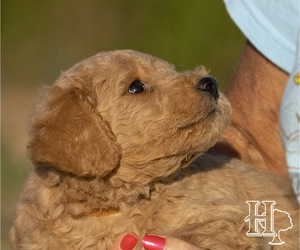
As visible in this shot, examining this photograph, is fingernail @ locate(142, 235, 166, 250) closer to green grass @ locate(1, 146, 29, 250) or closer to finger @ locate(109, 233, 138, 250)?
Result: finger @ locate(109, 233, 138, 250)

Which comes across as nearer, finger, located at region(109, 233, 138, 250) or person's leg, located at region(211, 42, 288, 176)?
finger, located at region(109, 233, 138, 250)

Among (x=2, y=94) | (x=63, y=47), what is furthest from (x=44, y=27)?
(x=2, y=94)

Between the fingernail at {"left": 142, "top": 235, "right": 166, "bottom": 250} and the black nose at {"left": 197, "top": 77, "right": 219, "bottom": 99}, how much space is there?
0.94 metres

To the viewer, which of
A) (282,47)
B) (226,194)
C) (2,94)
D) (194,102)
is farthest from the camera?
(2,94)

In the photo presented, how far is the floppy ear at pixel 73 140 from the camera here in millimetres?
4164

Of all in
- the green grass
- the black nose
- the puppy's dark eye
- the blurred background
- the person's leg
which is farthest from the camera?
the blurred background

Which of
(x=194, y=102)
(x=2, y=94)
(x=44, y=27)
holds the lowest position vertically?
(x=2, y=94)

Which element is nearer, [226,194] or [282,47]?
[226,194]

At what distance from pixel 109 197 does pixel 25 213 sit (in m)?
0.57

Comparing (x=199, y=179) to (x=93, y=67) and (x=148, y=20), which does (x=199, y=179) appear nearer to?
(x=93, y=67)

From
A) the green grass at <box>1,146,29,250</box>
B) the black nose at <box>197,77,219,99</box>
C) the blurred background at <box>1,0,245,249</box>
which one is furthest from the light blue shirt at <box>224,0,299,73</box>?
the blurred background at <box>1,0,245,249</box>

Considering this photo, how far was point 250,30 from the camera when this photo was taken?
512 cm

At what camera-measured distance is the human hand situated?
13.7 ft

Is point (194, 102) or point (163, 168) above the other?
point (194, 102)
